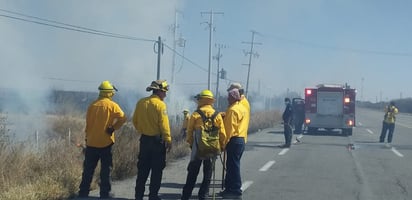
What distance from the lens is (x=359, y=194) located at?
10.8m

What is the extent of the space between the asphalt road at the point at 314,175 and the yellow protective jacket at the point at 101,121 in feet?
3.62

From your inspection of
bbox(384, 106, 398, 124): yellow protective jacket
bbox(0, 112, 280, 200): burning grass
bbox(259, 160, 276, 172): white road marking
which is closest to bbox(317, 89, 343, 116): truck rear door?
bbox(384, 106, 398, 124): yellow protective jacket

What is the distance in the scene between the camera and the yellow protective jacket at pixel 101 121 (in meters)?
9.41

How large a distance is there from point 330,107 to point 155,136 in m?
22.9

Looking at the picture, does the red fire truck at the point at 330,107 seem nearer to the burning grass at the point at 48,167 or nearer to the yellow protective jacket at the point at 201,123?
the burning grass at the point at 48,167

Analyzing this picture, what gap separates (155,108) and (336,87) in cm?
2335

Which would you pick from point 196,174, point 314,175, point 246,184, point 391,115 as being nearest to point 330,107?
point 391,115

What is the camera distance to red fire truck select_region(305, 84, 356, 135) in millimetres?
30375

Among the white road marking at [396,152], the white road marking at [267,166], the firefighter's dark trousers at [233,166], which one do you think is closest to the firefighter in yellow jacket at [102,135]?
the firefighter's dark trousers at [233,166]

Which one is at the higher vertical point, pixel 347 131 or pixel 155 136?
pixel 155 136

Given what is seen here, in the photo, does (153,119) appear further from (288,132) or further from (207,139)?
(288,132)

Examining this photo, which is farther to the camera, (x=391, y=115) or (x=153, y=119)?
(x=391, y=115)

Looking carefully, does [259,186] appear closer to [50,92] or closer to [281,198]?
[281,198]

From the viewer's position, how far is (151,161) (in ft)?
30.2
